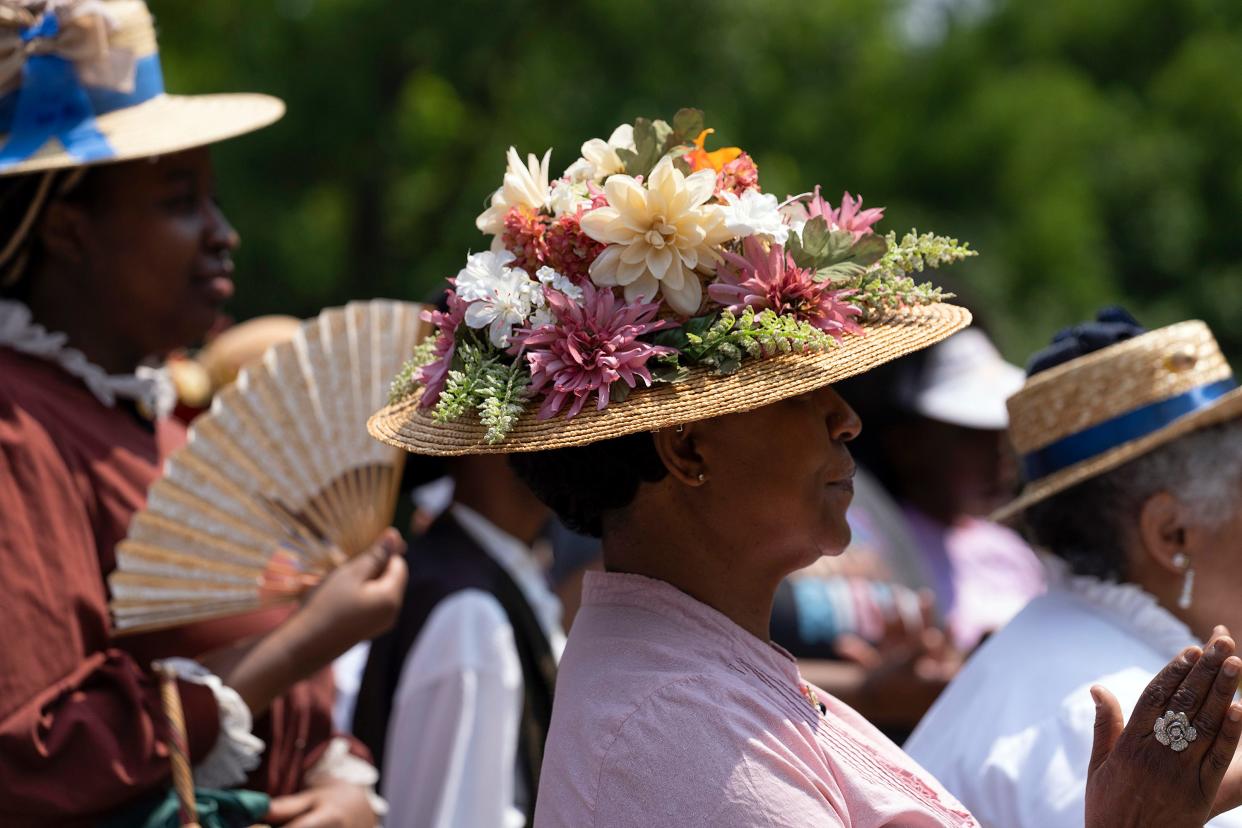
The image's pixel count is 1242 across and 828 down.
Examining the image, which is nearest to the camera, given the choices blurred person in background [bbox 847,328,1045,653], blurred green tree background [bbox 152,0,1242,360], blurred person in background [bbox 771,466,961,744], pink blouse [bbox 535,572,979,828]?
pink blouse [bbox 535,572,979,828]

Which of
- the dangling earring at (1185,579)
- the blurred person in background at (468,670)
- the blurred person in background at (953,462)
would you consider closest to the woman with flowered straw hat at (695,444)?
the dangling earring at (1185,579)

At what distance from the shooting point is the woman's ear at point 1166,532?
11.7 ft

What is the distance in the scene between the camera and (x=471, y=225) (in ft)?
31.1

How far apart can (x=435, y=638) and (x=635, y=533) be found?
1.69 metres

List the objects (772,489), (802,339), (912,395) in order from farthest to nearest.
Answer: (912,395) < (772,489) < (802,339)

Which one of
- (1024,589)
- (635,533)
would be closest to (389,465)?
(635,533)

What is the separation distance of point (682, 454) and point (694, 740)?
504 mm

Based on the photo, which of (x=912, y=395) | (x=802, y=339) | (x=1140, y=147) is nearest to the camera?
(x=802, y=339)

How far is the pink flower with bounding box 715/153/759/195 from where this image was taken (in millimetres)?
2607

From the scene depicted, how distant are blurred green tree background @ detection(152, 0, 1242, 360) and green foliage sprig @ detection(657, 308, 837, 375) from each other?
467cm

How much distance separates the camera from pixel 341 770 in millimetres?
3701

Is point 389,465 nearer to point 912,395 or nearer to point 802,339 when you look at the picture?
point 802,339

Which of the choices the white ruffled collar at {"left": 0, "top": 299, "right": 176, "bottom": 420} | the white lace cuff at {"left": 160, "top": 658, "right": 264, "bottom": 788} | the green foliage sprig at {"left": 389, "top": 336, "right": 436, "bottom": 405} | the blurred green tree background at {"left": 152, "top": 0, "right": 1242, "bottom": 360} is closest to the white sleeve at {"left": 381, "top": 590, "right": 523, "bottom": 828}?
the white lace cuff at {"left": 160, "top": 658, "right": 264, "bottom": 788}

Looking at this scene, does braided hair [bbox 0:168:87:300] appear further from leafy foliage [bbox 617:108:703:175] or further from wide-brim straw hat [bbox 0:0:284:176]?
leafy foliage [bbox 617:108:703:175]
